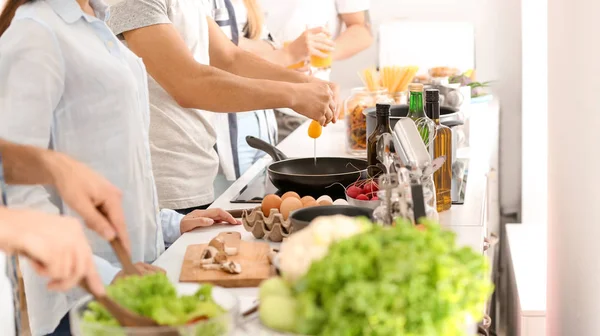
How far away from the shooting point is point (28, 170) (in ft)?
4.72

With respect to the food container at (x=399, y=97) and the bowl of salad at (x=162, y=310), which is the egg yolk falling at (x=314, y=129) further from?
the bowl of salad at (x=162, y=310)

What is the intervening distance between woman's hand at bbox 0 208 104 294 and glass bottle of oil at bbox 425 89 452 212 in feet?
3.64

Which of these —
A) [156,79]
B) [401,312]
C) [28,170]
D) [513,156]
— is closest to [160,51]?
[156,79]

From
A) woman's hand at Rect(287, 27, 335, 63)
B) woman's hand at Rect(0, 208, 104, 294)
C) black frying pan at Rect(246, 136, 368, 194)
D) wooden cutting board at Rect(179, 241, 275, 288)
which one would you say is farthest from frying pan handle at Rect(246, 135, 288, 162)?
woman's hand at Rect(0, 208, 104, 294)

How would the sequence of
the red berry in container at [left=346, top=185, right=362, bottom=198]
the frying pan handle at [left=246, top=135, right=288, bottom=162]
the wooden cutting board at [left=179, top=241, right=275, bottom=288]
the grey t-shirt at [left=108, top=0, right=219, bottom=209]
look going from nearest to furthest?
the wooden cutting board at [left=179, top=241, right=275, bottom=288] < the red berry in container at [left=346, top=185, right=362, bottom=198] < the frying pan handle at [left=246, top=135, right=288, bottom=162] < the grey t-shirt at [left=108, top=0, right=219, bottom=209]

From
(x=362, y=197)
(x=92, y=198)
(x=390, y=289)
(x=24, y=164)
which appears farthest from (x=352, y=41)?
(x=390, y=289)

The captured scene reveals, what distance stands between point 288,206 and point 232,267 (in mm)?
293

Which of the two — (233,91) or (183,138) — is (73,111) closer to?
(233,91)

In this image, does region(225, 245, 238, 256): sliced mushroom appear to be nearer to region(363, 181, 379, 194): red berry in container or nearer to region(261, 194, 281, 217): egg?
region(261, 194, 281, 217): egg

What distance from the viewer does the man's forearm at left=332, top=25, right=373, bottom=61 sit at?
4.42 metres

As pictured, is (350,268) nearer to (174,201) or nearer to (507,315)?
(174,201)

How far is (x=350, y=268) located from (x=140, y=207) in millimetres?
964

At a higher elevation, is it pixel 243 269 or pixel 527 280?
pixel 243 269

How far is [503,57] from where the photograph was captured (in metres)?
4.74
